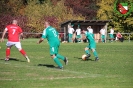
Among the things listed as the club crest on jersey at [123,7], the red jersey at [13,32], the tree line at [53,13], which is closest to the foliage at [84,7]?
the tree line at [53,13]

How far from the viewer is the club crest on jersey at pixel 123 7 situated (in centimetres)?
6389

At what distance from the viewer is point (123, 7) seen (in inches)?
2621

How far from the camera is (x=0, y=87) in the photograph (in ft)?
43.2

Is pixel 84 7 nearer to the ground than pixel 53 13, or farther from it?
farther from it

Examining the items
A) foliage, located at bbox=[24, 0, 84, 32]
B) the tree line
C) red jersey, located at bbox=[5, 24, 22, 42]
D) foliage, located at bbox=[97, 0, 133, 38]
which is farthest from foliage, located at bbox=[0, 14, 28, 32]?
red jersey, located at bbox=[5, 24, 22, 42]

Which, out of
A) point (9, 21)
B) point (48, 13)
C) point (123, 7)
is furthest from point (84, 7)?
point (9, 21)

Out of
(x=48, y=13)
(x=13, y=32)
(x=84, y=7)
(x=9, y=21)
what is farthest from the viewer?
(x=84, y=7)

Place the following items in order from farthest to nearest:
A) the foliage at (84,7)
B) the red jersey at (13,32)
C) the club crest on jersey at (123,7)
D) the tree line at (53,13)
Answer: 1. the foliage at (84,7)
2. the tree line at (53,13)
3. the club crest on jersey at (123,7)
4. the red jersey at (13,32)

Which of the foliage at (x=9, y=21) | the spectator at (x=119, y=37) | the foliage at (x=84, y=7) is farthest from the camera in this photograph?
the foliage at (x=84, y=7)

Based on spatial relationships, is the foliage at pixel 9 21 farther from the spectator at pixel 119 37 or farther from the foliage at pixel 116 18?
the spectator at pixel 119 37

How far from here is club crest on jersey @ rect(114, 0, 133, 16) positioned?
210 feet

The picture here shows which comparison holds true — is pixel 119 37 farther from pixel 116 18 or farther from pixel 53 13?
pixel 53 13

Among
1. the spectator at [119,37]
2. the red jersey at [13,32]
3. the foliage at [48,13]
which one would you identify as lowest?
the spectator at [119,37]

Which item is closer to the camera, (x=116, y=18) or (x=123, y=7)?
(x=123, y=7)
